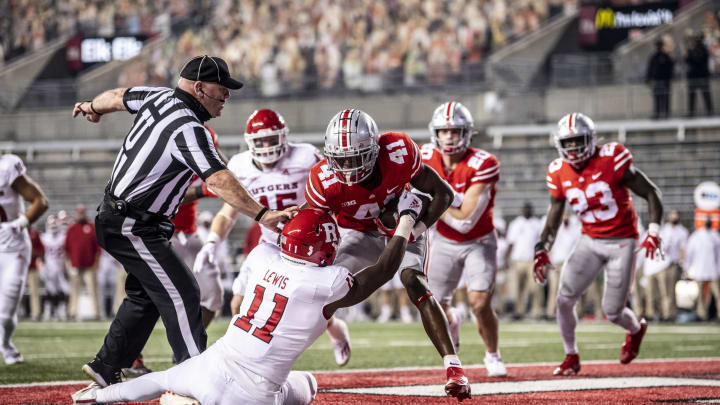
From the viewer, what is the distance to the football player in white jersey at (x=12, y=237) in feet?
24.0

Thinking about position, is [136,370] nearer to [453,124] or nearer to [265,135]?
[265,135]

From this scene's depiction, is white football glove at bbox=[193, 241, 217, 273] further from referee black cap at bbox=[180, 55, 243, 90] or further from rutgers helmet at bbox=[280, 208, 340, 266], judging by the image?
rutgers helmet at bbox=[280, 208, 340, 266]

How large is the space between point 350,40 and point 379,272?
16.9 metres

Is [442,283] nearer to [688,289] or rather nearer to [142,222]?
[142,222]

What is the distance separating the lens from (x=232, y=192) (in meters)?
4.37

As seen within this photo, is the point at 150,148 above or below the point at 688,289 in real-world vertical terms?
above

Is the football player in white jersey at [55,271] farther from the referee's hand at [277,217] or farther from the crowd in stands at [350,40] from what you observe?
the referee's hand at [277,217]

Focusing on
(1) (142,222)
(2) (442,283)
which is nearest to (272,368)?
(1) (142,222)

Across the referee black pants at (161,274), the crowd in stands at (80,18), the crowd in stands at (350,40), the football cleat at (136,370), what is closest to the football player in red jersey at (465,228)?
the football cleat at (136,370)

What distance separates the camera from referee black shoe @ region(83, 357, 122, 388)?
4.76 meters

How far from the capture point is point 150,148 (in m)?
4.62

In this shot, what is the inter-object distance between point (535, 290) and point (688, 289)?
93.2 inches

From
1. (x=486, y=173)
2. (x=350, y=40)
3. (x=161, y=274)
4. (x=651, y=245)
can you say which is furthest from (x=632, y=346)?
(x=350, y=40)

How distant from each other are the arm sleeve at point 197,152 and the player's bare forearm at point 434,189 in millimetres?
1362
